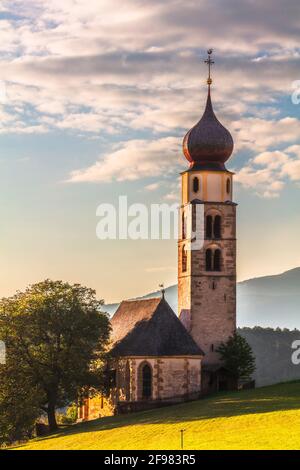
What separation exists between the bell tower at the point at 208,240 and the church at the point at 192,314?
79 mm

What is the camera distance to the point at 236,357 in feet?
287

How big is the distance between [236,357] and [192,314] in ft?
15.8

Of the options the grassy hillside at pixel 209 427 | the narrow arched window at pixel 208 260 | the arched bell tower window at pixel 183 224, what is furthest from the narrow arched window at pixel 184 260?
the grassy hillside at pixel 209 427

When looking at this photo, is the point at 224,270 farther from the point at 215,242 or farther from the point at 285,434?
the point at 285,434

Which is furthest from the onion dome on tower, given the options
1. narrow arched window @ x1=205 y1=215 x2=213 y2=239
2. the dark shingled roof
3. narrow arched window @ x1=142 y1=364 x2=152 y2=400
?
narrow arched window @ x1=142 y1=364 x2=152 y2=400

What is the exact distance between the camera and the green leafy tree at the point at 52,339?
265 feet

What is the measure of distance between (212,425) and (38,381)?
62.3ft

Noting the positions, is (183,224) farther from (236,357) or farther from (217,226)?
(236,357)

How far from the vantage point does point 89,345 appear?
8200 cm

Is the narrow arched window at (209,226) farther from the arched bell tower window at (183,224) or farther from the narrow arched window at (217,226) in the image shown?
the arched bell tower window at (183,224)
